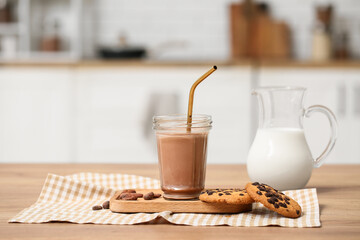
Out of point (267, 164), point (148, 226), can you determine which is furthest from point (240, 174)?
point (148, 226)

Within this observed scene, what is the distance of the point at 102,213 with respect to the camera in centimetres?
90

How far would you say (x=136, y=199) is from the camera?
927 mm

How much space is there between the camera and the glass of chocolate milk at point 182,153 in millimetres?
963

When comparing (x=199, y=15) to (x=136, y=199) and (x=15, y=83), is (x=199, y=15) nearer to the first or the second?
(x=15, y=83)

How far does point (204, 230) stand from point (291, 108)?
431mm

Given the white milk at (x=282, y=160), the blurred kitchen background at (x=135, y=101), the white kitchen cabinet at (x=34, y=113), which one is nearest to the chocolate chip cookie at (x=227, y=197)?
the white milk at (x=282, y=160)

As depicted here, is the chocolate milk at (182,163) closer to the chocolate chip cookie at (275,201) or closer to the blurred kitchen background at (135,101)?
the chocolate chip cookie at (275,201)

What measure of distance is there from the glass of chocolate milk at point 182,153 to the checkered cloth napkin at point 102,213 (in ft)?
0.31

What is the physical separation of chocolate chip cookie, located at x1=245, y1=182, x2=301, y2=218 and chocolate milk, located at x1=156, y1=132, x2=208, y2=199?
0.45ft

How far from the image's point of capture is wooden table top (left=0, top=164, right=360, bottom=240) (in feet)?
2.46

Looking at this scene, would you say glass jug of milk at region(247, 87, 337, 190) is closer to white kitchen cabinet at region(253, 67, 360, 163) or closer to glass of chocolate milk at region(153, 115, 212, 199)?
glass of chocolate milk at region(153, 115, 212, 199)

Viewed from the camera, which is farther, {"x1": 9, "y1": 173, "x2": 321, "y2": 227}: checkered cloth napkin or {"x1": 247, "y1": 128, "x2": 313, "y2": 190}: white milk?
{"x1": 247, "y1": 128, "x2": 313, "y2": 190}: white milk

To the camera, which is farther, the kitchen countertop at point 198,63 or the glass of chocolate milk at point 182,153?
the kitchen countertop at point 198,63

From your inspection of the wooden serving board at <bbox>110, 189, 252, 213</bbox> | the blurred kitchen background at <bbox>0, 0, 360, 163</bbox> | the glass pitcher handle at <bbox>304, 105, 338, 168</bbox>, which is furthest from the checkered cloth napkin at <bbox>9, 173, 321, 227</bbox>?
the blurred kitchen background at <bbox>0, 0, 360, 163</bbox>
